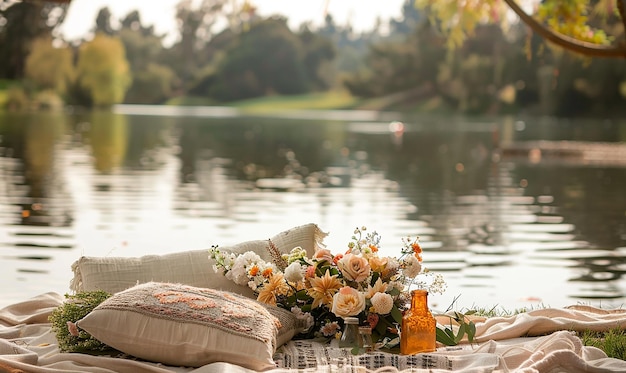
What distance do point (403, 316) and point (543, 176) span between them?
1596cm

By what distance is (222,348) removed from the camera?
3.96 metres

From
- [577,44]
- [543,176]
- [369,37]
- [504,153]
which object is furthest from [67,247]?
[369,37]

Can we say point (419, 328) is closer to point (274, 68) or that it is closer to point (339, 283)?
point (339, 283)

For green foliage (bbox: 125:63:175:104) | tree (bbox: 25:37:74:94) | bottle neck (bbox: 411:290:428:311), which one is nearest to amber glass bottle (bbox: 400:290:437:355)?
bottle neck (bbox: 411:290:428:311)

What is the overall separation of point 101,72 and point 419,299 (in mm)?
71493

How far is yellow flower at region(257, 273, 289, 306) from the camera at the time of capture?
4.55m

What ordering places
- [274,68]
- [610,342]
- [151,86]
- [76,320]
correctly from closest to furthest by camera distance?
[76,320]
[610,342]
[151,86]
[274,68]

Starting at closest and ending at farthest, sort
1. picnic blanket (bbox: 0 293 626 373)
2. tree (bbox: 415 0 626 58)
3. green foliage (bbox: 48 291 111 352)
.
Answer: picnic blanket (bbox: 0 293 626 373) → green foliage (bbox: 48 291 111 352) → tree (bbox: 415 0 626 58)

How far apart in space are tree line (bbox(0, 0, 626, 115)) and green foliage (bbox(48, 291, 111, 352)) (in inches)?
1722

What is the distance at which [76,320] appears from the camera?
4.22m

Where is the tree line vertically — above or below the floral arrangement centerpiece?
above

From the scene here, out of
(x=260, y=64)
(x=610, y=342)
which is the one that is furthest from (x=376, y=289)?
(x=260, y=64)

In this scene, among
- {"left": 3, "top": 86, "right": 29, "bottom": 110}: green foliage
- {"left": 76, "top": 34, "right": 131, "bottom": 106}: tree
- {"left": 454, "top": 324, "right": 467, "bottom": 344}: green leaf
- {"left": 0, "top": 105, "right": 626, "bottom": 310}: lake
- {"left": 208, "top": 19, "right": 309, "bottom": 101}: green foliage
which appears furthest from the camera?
{"left": 208, "top": 19, "right": 309, "bottom": 101}: green foliage

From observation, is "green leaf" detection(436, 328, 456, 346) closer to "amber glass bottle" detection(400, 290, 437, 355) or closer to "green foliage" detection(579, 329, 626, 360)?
"amber glass bottle" detection(400, 290, 437, 355)
